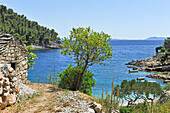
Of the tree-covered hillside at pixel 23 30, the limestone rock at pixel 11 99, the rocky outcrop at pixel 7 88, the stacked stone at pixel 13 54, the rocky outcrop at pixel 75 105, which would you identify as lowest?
the rocky outcrop at pixel 75 105

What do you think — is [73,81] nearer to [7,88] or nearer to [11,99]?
[11,99]

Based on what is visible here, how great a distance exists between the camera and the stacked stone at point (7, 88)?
8.64 m

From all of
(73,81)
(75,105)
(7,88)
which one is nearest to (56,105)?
(75,105)

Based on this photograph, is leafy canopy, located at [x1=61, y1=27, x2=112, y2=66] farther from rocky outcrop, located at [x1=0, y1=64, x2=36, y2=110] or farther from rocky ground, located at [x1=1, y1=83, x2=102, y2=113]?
rocky outcrop, located at [x1=0, y1=64, x2=36, y2=110]

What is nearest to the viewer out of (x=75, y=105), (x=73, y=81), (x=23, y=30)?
(x=75, y=105)

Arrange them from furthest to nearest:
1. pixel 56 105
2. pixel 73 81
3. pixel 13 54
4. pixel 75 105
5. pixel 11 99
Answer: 1. pixel 73 81
2. pixel 13 54
3. pixel 75 105
4. pixel 56 105
5. pixel 11 99

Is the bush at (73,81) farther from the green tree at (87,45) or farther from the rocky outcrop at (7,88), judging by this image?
the rocky outcrop at (7,88)

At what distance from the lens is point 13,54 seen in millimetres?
13750

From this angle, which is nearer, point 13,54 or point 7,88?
point 7,88

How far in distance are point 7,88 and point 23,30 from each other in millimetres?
105522

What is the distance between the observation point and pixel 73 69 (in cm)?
1586

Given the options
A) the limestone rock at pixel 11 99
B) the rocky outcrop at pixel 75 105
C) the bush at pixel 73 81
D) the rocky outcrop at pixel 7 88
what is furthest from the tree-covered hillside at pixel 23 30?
the limestone rock at pixel 11 99

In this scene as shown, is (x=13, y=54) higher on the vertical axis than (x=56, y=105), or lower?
higher

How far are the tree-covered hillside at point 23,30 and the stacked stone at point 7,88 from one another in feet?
283
